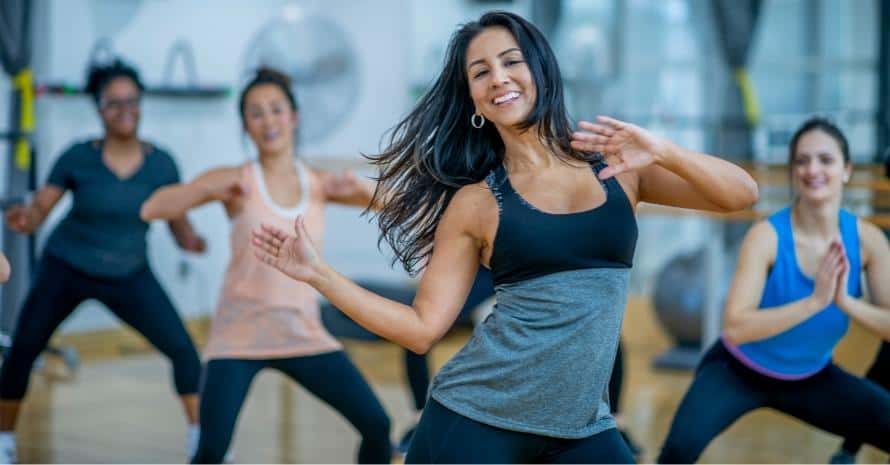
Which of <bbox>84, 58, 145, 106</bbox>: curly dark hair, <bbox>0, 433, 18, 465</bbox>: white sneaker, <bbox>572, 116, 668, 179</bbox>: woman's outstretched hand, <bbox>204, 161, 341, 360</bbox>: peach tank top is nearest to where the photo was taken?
<bbox>572, 116, 668, 179</bbox>: woman's outstretched hand

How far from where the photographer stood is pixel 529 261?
235 cm

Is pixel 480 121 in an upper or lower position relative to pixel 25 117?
lower

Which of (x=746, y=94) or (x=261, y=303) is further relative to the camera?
(x=746, y=94)

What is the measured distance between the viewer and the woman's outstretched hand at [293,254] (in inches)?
92.9

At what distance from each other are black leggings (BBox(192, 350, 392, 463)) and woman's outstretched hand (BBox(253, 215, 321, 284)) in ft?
3.97

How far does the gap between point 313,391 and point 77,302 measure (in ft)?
3.85

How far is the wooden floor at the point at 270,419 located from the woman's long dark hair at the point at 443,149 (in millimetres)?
2147

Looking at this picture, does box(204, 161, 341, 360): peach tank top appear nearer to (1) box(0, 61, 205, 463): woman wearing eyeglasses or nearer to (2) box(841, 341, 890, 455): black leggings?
(1) box(0, 61, 205, 463): woman wearing eyeglasses

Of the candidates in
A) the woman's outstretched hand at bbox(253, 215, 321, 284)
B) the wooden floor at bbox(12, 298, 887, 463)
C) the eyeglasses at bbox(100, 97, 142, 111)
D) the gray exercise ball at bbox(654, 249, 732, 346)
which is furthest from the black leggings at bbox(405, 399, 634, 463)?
the gray exercise ball at bbox(654, 249, 732, 346)

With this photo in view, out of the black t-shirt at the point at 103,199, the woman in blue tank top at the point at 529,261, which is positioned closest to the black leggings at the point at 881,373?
the woman in blue tank top at the point at 529,261

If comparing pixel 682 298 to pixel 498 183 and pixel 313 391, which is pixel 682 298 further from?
pixel 498 183

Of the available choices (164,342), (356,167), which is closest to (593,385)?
(164,342)

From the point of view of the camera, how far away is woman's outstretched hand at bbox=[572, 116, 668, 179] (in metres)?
2.24

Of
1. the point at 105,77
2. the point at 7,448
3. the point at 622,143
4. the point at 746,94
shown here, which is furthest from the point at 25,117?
the point at 622,143
